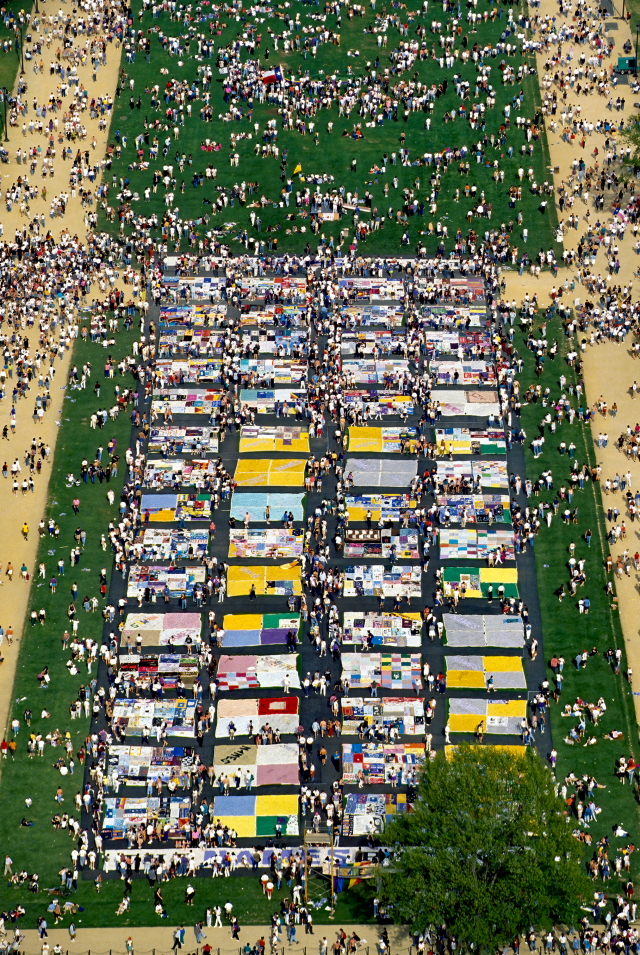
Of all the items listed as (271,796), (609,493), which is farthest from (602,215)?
(271,796)

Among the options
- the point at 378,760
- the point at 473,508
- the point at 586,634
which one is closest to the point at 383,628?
the point at 378,760

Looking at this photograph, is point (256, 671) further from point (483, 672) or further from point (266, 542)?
point (483, 672)

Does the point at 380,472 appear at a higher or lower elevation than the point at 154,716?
higher

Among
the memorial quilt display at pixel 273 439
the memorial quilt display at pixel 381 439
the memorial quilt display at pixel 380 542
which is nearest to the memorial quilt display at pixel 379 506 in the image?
the memorial quilt display at pixel 380 542

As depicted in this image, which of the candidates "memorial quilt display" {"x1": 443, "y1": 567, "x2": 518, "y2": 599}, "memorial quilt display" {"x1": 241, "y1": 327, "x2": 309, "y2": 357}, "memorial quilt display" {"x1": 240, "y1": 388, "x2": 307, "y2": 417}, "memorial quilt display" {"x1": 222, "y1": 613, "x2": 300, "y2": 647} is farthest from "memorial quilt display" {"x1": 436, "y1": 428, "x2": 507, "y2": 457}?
"memorial quilt display" {"x1": 222, "y1": 613, "x2": 300, "y2": 647}

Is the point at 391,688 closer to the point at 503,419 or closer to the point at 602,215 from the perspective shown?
the point at 503,419

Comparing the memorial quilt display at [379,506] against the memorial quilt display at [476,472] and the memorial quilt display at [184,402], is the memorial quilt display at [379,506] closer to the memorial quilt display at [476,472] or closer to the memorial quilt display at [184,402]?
the memorial quilt display at [476,472]

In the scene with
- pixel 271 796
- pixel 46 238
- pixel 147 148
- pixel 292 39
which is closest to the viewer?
pixel 271 796
